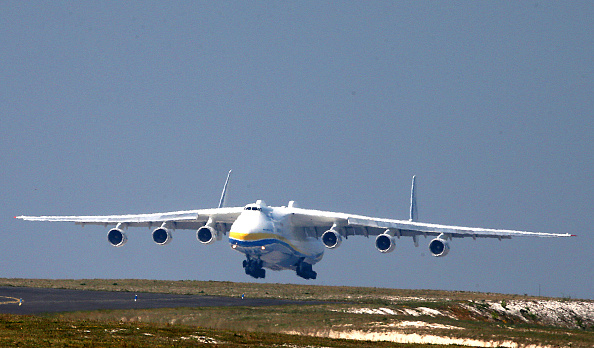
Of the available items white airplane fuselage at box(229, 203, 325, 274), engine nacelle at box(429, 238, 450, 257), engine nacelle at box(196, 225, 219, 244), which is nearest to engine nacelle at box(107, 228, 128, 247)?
engine nacelle at box(196, 225, 219, 244)

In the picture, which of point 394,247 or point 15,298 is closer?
point 15,298

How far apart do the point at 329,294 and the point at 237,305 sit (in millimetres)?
14093

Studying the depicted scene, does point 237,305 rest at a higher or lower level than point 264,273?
lower

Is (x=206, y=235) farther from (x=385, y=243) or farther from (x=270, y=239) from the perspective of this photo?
(x=385, y=243)

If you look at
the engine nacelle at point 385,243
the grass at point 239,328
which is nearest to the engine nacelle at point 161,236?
the engine nacelle at point 385,243

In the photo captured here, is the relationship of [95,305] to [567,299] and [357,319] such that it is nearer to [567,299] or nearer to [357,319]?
[357,319]

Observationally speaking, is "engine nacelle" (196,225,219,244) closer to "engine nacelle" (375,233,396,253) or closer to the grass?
"engine nacelle" (375,233,396,253)

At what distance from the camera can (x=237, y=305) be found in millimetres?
31812

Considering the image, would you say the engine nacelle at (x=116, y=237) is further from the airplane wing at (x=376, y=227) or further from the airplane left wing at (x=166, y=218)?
the airplane wing at (x=376, y=227)

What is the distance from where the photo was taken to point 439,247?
5053cm

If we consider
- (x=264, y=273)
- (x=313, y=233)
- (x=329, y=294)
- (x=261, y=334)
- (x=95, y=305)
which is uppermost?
(x=313, y=233)

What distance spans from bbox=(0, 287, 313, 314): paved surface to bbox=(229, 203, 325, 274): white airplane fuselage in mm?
14223

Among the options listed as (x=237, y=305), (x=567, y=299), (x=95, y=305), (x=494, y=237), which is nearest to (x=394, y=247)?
(x=494, y=237)

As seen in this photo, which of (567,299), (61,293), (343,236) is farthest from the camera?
(343,236)
